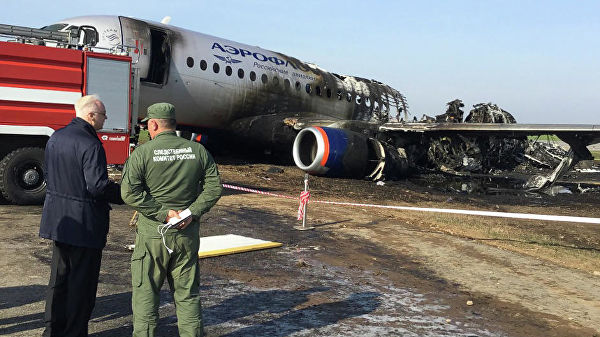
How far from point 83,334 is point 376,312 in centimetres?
285

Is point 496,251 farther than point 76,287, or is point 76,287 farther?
point 496,251

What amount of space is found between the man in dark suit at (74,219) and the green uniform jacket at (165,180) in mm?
293

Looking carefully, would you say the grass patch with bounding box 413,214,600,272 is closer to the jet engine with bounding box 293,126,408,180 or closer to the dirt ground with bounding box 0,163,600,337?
the dirt ground with bounding box 0,163,600,337

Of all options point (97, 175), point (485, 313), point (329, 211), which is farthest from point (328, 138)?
point (97, 175)

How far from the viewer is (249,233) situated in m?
9.39

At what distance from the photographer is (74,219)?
14.3 feet

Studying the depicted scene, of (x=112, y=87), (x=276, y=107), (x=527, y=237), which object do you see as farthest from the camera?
(x=276, y=107)

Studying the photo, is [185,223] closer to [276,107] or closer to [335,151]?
[335,151]

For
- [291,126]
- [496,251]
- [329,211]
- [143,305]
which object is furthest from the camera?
[291,126]

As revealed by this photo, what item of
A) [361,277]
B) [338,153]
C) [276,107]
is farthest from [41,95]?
[276,107]

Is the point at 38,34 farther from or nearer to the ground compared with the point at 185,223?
farther from the ground

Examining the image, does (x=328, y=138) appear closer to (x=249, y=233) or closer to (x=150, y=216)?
(x=249, y=233)

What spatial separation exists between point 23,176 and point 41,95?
1665mm

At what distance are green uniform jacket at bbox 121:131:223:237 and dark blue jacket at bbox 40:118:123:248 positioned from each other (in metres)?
0.26
